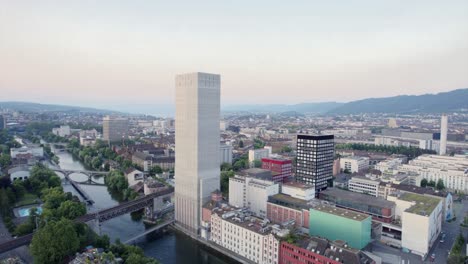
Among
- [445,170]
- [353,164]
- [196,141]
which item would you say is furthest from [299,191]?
[445,170]

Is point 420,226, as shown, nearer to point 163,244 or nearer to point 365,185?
point 365,185

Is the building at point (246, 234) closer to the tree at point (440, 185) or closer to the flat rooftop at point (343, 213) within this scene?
the flat rooftop at point (343, 213)

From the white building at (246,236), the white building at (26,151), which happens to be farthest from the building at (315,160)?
the white building at (26,151)

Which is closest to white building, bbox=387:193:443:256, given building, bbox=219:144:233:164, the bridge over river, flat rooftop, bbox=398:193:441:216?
flat rooftop, bbox=398:193:441:216

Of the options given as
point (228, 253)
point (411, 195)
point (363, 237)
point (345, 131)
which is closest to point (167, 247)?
point (228, 253)

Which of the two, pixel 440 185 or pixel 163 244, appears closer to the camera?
pixel 163 244

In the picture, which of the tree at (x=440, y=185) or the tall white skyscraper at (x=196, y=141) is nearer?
the tall white skyscraper at (x=196, y=141)
